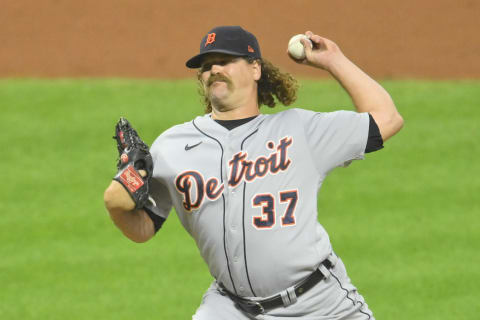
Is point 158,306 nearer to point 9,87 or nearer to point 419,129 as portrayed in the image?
point 419,129

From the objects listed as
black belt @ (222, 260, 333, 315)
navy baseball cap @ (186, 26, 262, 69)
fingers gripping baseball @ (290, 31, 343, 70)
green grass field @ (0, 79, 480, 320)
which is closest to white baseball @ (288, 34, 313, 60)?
fingers gripping baseball @ (290, 31, 343, 70)

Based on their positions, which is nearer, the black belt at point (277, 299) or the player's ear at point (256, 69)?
the black belt at point (277, 299)

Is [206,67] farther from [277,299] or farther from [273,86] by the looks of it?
[277,299]

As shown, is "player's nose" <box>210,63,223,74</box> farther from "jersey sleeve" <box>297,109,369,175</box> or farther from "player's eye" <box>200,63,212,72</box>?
"jersey sleeve" <box>297,109,369,175</box>

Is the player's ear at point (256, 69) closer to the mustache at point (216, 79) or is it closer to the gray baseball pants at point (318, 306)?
the mustache at point (216, 79)

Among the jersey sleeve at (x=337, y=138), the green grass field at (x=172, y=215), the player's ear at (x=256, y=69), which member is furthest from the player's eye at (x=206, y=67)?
the green grass field at (x=172, y=215)

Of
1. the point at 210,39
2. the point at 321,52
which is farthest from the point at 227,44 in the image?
the point at 321,52

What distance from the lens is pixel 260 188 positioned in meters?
3.61

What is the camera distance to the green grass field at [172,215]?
267 inches

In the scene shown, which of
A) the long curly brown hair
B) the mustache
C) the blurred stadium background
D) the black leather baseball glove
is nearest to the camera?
the black leather baseball glove

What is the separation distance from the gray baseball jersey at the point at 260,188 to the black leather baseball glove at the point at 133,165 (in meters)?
0.10

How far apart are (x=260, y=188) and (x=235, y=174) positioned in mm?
127

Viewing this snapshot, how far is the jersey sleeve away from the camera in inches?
144

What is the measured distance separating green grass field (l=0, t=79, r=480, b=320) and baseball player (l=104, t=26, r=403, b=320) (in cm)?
279
